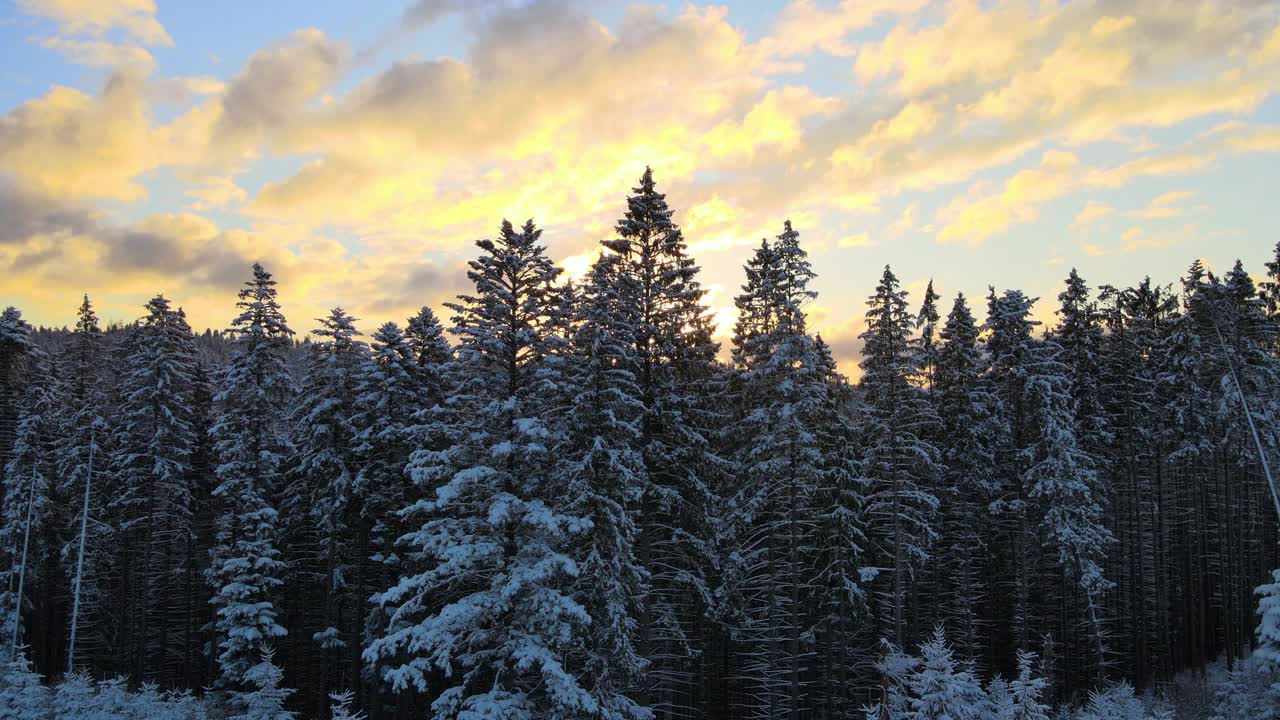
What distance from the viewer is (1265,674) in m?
25.4

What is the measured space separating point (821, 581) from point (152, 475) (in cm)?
3182

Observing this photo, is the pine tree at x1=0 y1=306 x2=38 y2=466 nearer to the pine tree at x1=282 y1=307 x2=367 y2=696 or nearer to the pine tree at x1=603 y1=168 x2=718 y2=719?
the pine tree at x1=282 y1=307 x2=367 y2=696

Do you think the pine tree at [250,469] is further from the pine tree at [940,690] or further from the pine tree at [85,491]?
the pine tree at [940,690]

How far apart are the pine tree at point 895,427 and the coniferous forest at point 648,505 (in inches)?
5.2

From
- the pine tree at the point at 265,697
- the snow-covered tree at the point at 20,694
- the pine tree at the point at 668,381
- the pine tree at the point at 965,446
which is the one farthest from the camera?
the pine tree at the point at 965,446

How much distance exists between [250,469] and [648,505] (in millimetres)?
18365

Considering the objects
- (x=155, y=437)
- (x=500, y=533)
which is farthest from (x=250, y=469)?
(x=500, y=533)

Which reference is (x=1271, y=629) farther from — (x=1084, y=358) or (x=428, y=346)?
(x=428, y=346)

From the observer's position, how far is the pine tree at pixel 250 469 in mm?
30672

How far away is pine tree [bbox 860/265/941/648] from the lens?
→ 30250mm

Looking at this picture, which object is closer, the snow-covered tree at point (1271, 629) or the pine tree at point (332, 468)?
the snow-covered tree at point (1271, 629)

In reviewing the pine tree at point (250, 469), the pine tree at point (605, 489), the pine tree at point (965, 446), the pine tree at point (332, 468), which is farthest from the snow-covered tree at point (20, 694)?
the pine tree at point (965, 446)

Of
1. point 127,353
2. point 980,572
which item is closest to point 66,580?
point 127,353

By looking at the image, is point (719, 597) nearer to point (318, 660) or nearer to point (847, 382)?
point (847, 382)
